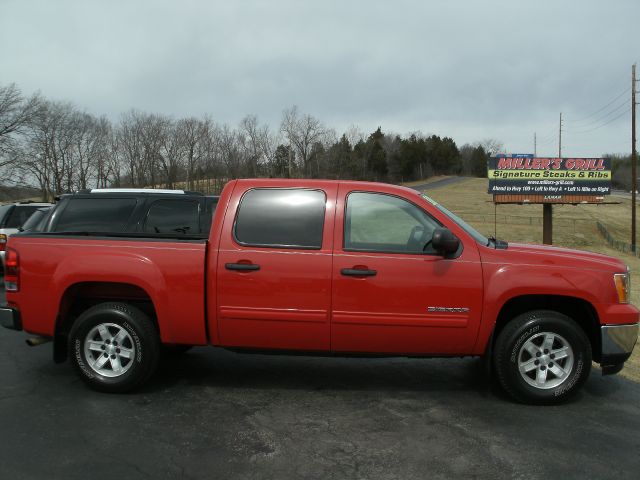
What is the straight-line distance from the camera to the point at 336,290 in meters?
4.42

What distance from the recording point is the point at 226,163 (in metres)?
76.8

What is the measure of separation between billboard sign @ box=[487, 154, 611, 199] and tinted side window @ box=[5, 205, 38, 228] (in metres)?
23.6

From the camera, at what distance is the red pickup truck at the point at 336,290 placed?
4.41 meters

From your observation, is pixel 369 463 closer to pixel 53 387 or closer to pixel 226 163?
pixel 53 387

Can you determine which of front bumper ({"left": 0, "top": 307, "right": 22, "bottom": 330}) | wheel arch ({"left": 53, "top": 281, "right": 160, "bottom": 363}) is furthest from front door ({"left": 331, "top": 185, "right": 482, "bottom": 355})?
front bumper ({"left": 0, "top": 307, "right": 22, "bottom": 330})

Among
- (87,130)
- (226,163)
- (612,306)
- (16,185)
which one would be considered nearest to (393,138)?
(226,163)

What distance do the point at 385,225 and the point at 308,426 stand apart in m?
1.81

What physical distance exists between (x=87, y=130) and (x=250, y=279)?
86.4 metres

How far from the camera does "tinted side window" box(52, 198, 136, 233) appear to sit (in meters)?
6.00

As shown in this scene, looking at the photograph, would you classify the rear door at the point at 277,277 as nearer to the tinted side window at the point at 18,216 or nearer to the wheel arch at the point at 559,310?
the wheel arch at the point at 559,310

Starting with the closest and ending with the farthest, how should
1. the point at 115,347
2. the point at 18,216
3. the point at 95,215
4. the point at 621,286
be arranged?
the point at 621,286
the point at 115,347
the point at 95,215
the point at 18,216

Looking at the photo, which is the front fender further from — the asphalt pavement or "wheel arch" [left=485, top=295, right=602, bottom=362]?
the asphalt pavement

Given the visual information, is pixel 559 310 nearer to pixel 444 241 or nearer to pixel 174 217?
pixel 444 241

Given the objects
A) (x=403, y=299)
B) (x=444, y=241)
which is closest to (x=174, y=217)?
(x=403, y=299)
